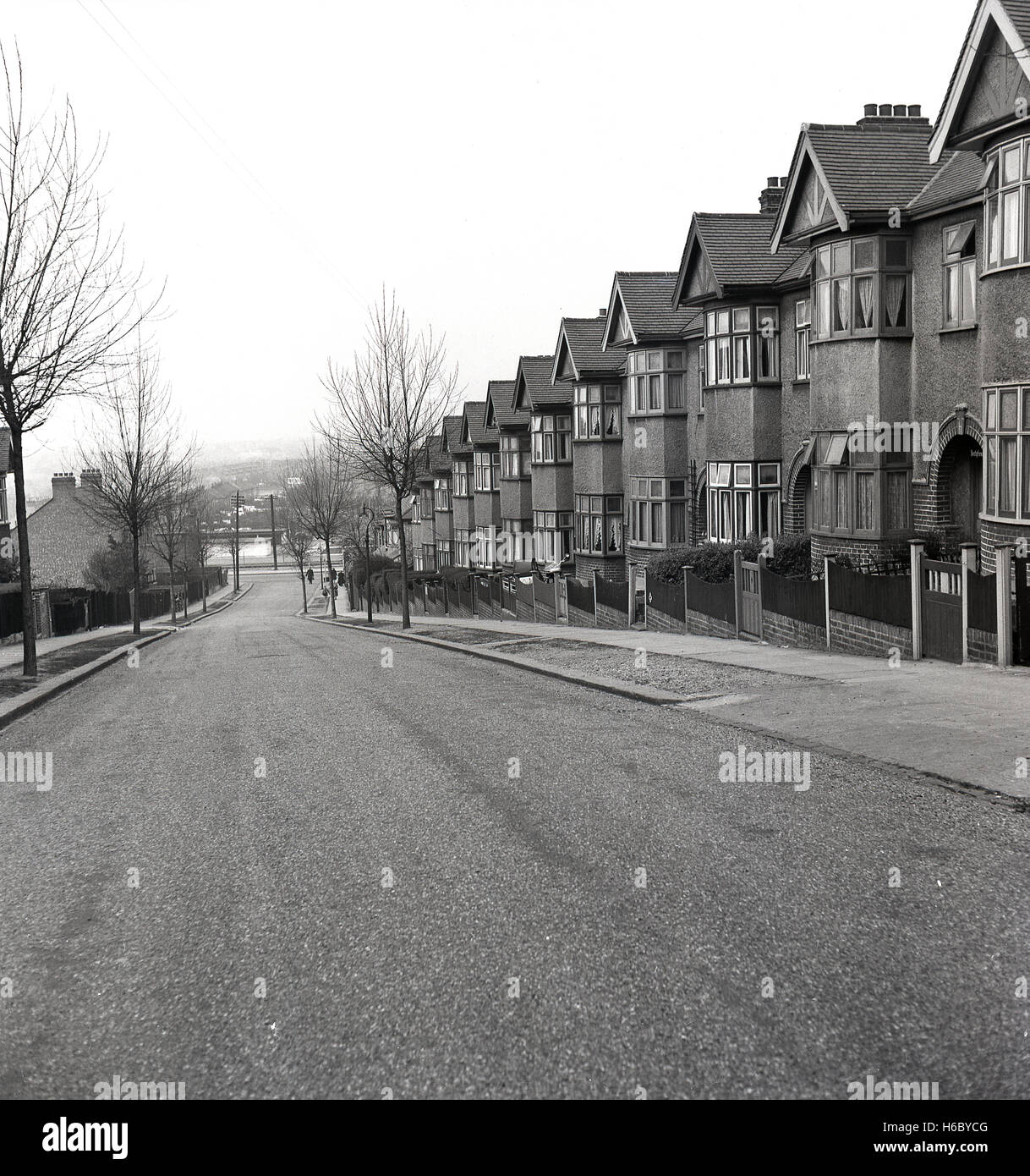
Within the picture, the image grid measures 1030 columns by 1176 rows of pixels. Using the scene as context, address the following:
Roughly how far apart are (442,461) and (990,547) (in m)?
53.2

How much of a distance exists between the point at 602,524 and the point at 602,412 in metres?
3.56

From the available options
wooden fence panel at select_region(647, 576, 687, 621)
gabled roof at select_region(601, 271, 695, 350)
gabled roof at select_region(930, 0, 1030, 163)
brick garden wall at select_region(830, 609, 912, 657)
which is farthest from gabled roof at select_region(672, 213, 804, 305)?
brick garden wall at select_region(830, 609, 912, 657)

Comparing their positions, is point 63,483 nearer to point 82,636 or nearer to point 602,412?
point 82,636

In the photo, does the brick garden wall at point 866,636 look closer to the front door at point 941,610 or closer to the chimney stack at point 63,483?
the front door at point 941,610

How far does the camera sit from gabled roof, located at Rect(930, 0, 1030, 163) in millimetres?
15281

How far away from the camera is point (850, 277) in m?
22.1

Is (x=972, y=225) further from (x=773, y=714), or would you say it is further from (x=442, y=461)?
(x=442, y=461)

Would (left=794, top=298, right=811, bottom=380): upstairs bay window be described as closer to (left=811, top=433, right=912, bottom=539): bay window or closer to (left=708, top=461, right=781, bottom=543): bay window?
(left=708, top=461, right=781, bottom=543): bay window

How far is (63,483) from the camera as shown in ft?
249

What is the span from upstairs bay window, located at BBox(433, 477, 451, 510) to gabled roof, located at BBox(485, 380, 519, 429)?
1113 centimetres

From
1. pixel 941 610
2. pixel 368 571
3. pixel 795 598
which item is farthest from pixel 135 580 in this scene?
pixel 941 610

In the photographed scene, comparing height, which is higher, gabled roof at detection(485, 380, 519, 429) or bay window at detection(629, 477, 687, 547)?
gabled roof at detection(485, 380, 519, 429)

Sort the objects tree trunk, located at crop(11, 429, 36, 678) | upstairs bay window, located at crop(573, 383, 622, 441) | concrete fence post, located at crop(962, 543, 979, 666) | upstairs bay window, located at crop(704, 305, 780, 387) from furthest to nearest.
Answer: upstairs bay window, located at crop(573, 383, 622, 441) < upstairs bay window, located at crop(704, 305, 780, 387) < tree trunk, located at crop(11, 429, 36, 678) < concrete fence post, located at crop(962, 543, 979, 666)
